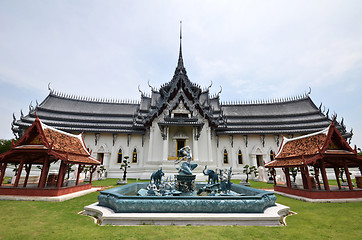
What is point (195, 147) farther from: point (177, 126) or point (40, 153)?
point (40, 153)

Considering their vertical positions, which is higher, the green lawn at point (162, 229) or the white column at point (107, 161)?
the white column at point (107, 161)

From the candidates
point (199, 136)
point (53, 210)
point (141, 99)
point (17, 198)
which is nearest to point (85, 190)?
point (17, 198)

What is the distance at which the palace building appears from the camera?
54.6 ft

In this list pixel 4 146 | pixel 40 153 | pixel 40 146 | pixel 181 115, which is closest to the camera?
pixel 40 146

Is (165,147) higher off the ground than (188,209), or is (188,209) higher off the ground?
(165,147)

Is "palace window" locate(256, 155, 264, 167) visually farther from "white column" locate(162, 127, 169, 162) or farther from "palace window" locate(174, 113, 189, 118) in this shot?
"white column" locate(162, 127, 169, 162)

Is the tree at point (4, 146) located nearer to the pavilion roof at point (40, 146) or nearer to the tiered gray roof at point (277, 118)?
the pavilion roof at point (40, 146)

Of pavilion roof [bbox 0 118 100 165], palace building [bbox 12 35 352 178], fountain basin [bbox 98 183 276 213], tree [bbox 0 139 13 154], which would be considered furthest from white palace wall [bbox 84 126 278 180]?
fountain basin [bbox 98 183 276 213]

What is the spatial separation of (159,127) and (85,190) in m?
8.27

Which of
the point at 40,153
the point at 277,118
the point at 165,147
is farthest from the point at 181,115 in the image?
the point at 277,118

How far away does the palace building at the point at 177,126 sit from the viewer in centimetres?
1666

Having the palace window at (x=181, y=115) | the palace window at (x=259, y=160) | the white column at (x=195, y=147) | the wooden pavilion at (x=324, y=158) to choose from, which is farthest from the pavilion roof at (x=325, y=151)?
the palace window at (x=259, y=160)

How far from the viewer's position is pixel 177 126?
16844 millimetres

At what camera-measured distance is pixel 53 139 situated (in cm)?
784
